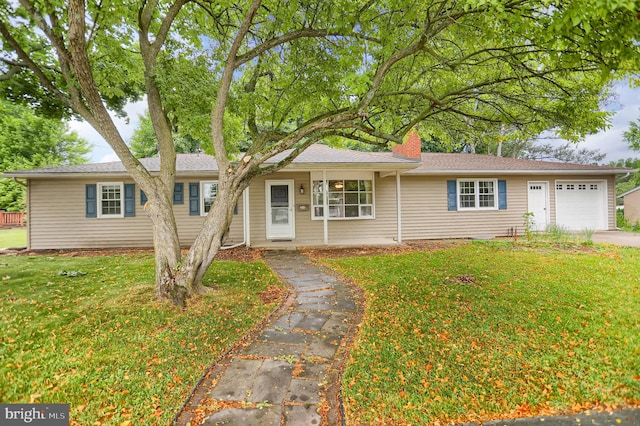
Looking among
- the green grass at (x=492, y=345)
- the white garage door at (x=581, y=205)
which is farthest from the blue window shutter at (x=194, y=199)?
the white garage door at (x=581, y=205)

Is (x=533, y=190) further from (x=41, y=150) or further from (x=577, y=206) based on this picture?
(x=41, y=150)

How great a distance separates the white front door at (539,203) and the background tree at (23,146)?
2938cm

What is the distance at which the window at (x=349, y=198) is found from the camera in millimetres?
10836

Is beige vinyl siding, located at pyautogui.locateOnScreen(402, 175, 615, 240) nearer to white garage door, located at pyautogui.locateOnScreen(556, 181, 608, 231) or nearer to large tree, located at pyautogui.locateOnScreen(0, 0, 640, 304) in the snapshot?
white garage door, located at pyautogui.locateOnScreen(556, 181, 608, 231)

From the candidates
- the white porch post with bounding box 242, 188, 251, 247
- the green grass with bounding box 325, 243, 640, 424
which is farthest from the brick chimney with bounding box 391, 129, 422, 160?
the white porch post with bounding box 242, 188, 251, 247

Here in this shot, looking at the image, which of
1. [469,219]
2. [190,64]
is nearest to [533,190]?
[469,219]

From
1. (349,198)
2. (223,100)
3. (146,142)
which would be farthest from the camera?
(146,142)

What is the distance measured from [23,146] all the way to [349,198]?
27.1 metres

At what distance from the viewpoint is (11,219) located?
21.2 meters

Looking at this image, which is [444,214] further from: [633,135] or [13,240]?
[633,135]

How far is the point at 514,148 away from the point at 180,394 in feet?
95.9

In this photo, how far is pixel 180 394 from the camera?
2.45 metres

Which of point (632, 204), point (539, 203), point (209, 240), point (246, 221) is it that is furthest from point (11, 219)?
point (632, 204)

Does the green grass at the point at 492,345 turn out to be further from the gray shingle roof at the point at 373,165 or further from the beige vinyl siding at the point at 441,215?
the beige vinyl siding at the point at 441,215
